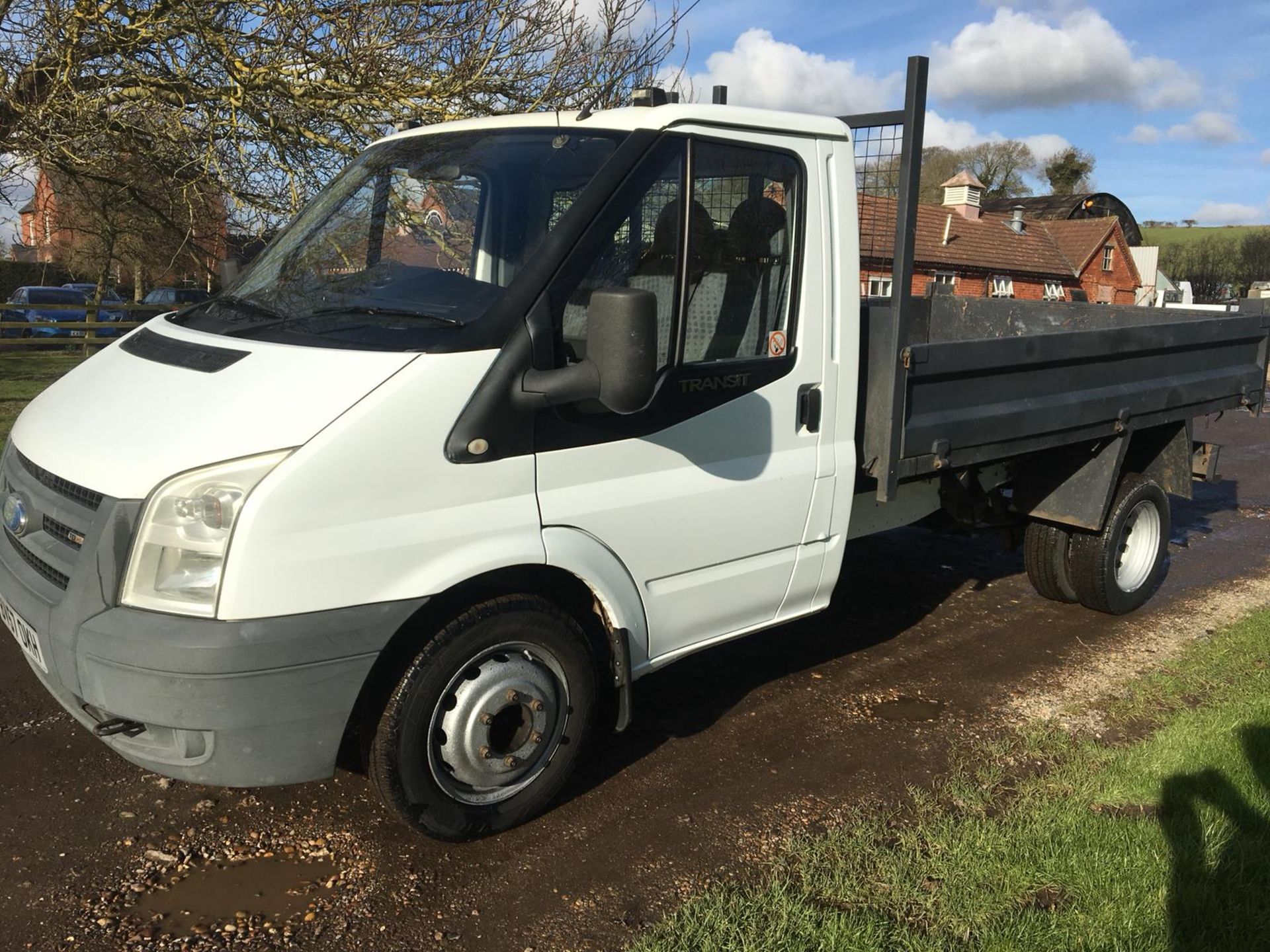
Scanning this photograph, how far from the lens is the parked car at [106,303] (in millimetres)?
20156

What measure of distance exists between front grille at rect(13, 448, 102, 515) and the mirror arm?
125cm

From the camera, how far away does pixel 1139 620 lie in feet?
20.1

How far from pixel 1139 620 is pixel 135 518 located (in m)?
5.44

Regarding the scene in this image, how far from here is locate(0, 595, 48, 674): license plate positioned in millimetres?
3127

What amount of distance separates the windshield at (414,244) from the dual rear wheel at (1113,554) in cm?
386

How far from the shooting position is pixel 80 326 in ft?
61.5

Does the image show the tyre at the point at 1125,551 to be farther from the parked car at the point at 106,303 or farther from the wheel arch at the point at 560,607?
the parked car at the point at 106,303

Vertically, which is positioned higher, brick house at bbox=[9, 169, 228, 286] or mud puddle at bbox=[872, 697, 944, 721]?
brick house at bbox=[9, 169, 228, 286]

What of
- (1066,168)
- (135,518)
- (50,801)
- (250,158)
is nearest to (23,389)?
(250,158)

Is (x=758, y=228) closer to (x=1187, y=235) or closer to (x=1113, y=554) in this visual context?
(x=1113, y=554)

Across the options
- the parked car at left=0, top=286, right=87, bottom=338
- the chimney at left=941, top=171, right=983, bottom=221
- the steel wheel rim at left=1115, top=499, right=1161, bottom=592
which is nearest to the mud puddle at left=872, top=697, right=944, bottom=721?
the steel wheel rim at left=1115, top=499, right=1161, bottom=592

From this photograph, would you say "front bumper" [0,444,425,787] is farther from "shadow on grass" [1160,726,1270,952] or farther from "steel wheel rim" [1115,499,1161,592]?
"steel wheel rim" [1115,499,1161,592]

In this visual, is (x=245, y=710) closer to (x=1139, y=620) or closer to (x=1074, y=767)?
(x=1074, y=767)

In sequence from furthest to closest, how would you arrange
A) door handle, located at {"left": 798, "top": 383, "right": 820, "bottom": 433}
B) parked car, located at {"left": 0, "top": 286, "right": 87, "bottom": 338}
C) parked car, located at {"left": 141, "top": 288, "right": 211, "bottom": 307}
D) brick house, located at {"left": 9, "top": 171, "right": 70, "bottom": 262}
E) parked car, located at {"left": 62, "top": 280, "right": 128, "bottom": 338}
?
parked car, located at {"left": 0, "top": 286, "right": 87, "bottom": 338}
parked car, located at {"left": 141, "top": 288, "right": 211, "bottom": 307}
parked car, located at {"left": 62, "top": 280, "right": 128, "bottom": 338}
brick house, located at {"left": 9, "top": 171, "right": 70, "bottom": 262}
door handle, located at {"left": 798, "top": 383, "right": 820, "bottom": 433}
